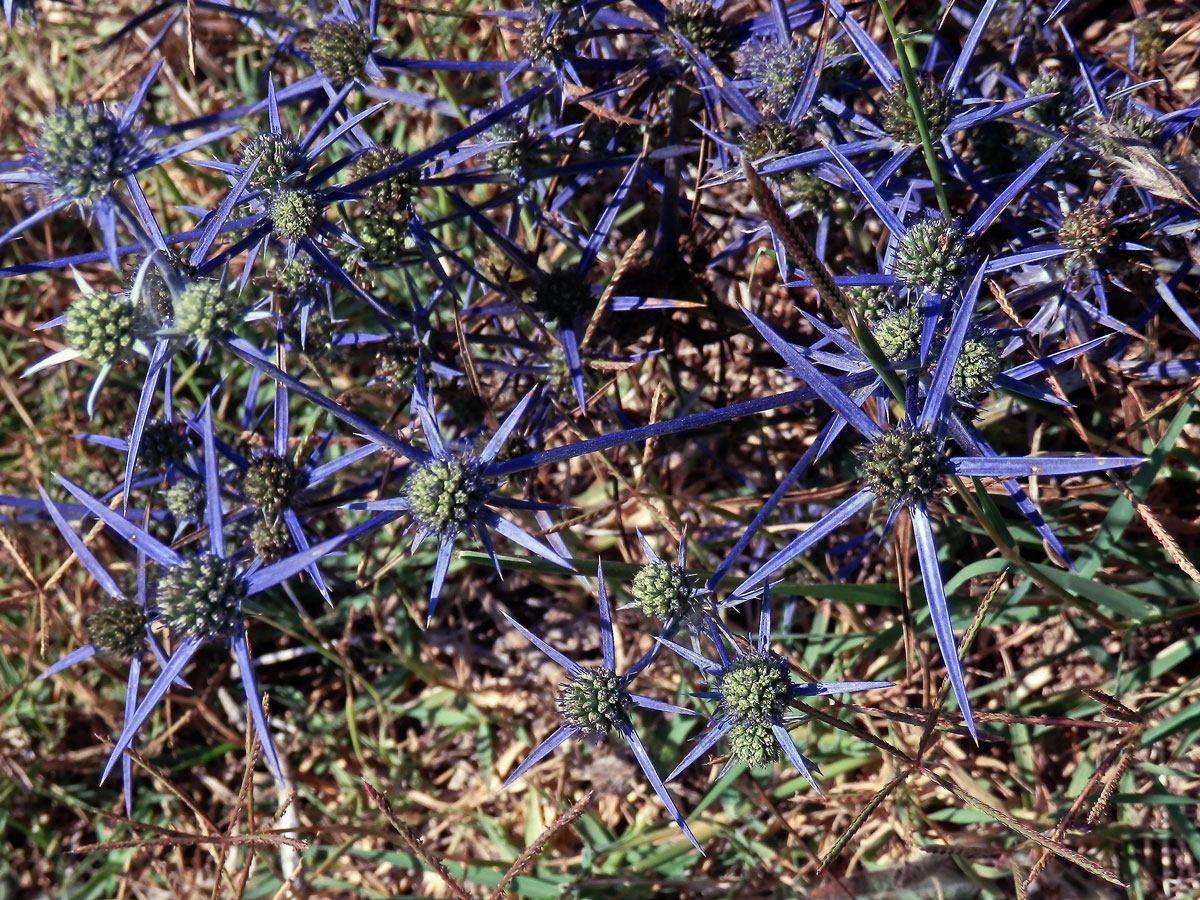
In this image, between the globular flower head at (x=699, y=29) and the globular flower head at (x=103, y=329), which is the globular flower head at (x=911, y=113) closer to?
the globular flower head at (x=699, y=29)

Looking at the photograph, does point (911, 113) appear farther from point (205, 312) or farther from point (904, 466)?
point (205, 312)

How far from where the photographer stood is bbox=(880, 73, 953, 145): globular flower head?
228cm

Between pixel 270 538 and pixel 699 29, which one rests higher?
pixel 699 29

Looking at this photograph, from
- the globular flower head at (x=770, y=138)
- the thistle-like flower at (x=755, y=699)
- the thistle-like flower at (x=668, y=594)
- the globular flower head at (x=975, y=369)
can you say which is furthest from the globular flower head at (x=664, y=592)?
the globular flower head at (x=770, y=138)

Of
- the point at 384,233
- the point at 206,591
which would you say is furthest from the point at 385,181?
the point at 206,591

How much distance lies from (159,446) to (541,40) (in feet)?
5.50

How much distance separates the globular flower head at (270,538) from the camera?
2555mm

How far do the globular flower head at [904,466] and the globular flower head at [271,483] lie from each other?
1.62 m

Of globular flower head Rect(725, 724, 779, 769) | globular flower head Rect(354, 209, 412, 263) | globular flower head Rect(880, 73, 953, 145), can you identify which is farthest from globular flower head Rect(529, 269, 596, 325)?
globular flower head Rect(725, 724, 779, 769)

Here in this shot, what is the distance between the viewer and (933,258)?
→ 212cm

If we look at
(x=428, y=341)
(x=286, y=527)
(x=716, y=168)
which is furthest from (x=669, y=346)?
(x=286, y=527)

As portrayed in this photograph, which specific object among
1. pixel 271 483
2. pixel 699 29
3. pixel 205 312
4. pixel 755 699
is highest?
pixel 699 29

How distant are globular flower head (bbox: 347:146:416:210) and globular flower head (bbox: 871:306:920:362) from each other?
1.37 m

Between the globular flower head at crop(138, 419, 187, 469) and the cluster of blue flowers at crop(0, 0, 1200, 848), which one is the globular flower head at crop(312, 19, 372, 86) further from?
the globular flower head at crop(138, 419, 187, 469)
